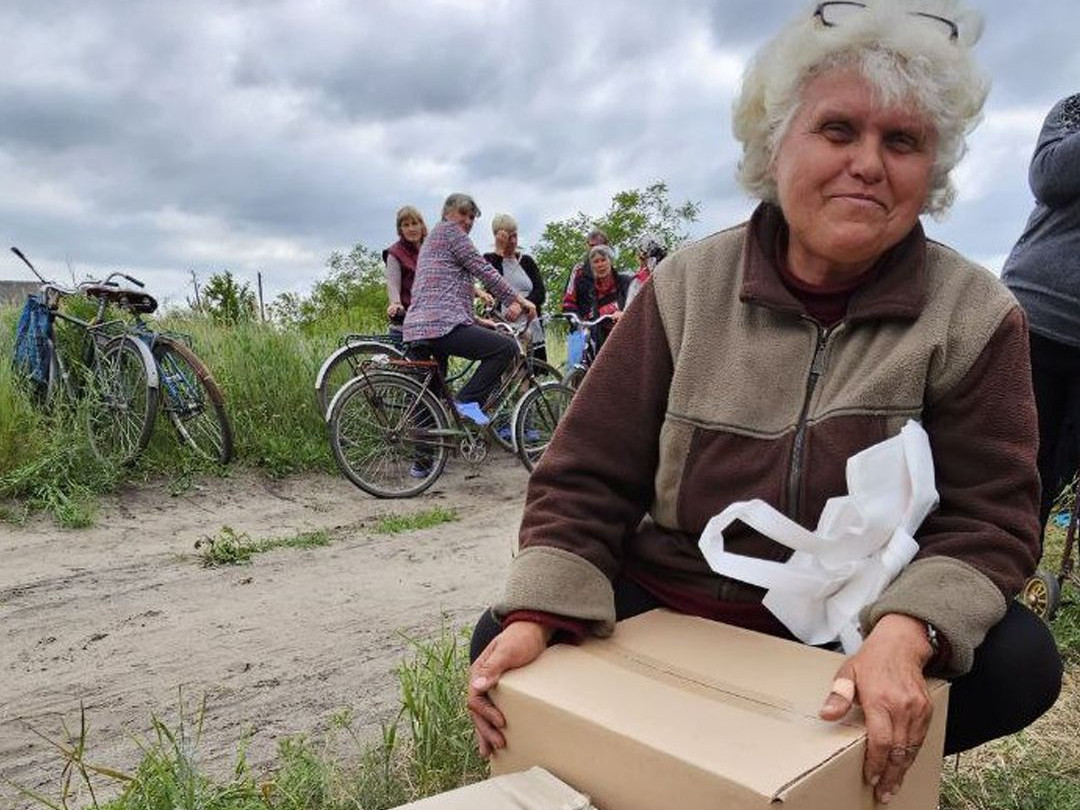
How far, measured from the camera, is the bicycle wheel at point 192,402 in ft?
16.2

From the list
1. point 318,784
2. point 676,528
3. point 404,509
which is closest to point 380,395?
point 404,509

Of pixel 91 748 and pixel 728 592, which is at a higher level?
pixel 728 592

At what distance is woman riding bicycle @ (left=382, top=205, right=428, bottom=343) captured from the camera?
Result: 6.14 m

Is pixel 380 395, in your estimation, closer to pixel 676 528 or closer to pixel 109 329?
pixel 109 329

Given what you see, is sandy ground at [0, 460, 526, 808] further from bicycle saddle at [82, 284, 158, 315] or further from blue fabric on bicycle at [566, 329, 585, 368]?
blue fabric on bicycle at [566, 329, 585, 368]

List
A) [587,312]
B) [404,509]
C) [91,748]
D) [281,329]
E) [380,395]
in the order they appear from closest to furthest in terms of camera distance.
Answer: [91,748] → [404,509] → [380,395] → [281,329] → [587,312]

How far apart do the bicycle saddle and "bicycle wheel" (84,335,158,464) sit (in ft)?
0.75

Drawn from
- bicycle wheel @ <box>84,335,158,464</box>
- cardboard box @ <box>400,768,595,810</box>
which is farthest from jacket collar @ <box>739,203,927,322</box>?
bicycle wheel @ <box>84,335,158,464</box>

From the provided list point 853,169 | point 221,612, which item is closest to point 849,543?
point 853,169

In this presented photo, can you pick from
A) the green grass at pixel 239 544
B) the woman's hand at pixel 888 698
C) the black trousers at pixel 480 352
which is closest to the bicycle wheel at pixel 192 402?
the green grass at pixel 239 544

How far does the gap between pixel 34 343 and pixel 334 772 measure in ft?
13.6

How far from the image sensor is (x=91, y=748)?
2.21 m

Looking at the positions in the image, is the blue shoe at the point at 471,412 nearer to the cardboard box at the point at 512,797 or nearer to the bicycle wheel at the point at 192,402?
the bicycle wheel at the point at 192,402

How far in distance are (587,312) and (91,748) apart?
20.5ft
